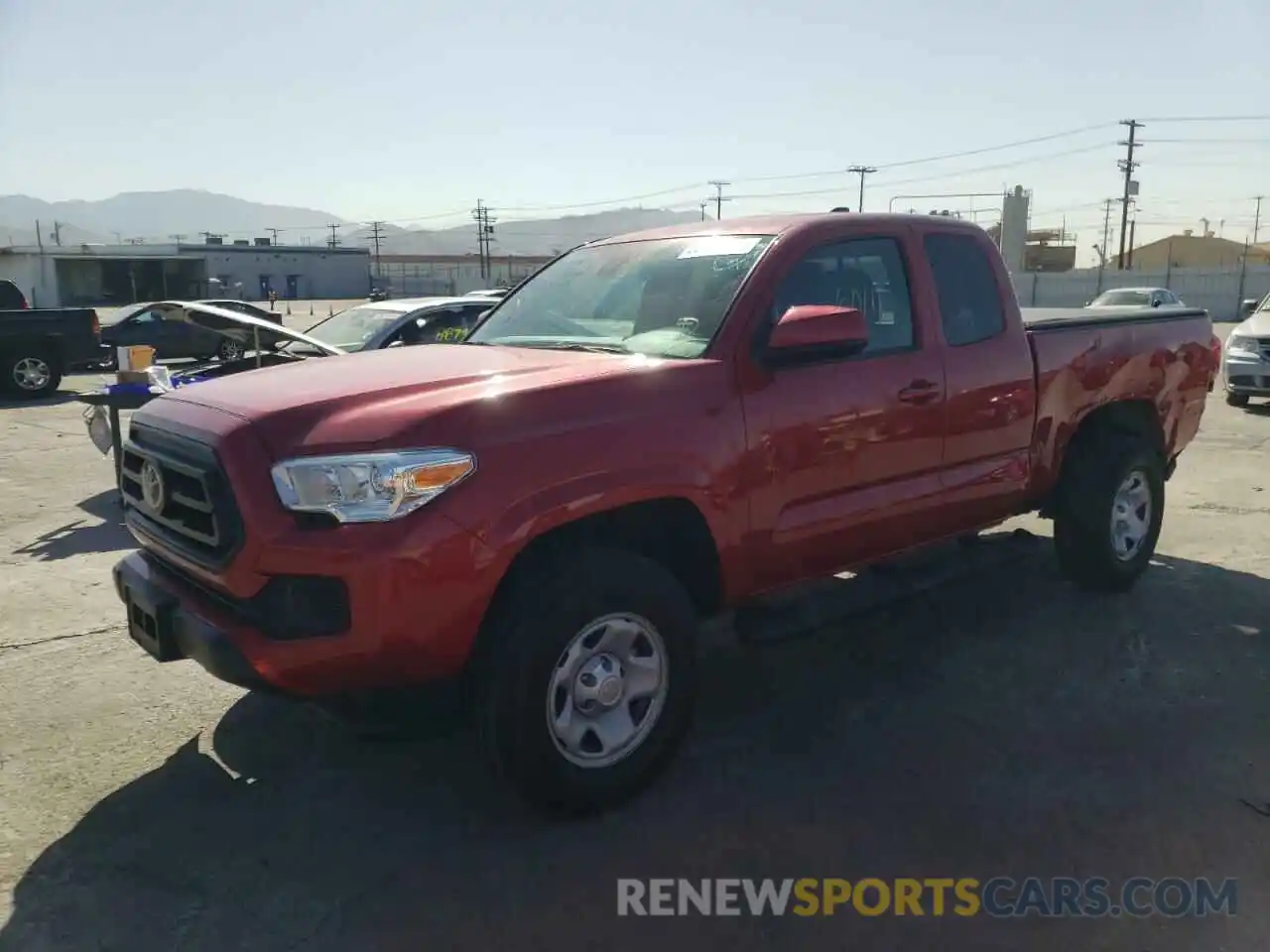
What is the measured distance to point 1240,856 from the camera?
3.05m

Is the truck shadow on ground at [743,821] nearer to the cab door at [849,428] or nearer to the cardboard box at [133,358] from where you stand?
the cab door at [849,428]

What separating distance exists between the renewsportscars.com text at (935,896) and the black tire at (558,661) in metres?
0.37

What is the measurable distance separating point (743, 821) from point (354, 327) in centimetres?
877

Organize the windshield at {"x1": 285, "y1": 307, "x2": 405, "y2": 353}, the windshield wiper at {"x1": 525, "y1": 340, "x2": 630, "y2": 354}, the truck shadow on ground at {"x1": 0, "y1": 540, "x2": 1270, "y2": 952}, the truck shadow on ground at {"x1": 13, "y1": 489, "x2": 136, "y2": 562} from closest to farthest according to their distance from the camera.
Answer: the truck shadow on ground at {"x1": 0, "y1": 540, "x2": 1270, "y2": 952}, the windshield wiper at {"x1": 525, "y1": 340, "x2": 630, "y2": 354}, the truck shadow on ground at {"x1": 13, "y1": 489, "x2": 136, "y2": 562}, the windshield at {"x1": 285, "y1": 307, "x2": 405, "y2": 353}

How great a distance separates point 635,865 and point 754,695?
54.3 inches

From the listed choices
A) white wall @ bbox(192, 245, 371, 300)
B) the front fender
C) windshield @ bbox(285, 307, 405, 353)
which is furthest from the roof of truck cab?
white wall @ bbox(192, 245, 371, 300)

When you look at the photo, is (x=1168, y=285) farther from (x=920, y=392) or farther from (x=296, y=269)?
(x=296, y=269)

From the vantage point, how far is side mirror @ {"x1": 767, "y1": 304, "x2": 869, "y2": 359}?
344 cm

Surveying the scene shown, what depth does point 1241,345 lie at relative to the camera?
42.0 ft

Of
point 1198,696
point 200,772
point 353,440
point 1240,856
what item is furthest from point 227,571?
point 1198,696

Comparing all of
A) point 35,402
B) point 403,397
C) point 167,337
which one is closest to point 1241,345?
point 403,397

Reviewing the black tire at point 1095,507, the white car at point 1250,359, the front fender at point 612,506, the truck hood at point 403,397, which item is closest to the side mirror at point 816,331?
the truck hood at point 403,397

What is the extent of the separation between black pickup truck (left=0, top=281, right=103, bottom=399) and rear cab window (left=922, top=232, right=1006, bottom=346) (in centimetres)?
1375

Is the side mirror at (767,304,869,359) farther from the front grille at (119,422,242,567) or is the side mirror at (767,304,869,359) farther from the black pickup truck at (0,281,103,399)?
the black pickup truck at (0,281,103,399)
